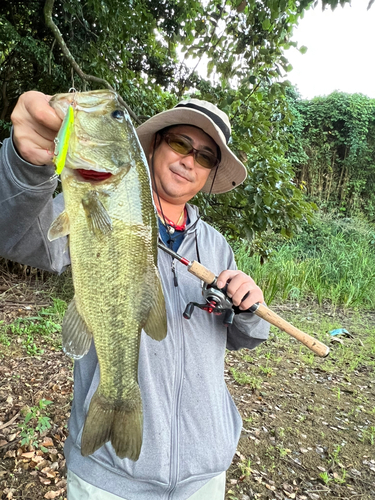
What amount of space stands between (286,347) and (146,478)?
14.7 ft

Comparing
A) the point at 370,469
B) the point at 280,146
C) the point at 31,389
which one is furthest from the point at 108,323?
the point at 280,146

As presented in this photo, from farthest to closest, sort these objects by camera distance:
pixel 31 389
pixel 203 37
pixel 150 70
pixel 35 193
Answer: pixel 150 70, pixel 203 37, pixel 31 389, pixel 35 193

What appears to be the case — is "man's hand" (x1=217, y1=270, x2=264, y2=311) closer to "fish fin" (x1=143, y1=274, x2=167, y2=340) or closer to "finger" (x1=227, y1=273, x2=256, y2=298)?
"finger" (x1=227, y1=273, x2=256, y2=298)

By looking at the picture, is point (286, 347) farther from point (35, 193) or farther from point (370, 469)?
point (35, 193)

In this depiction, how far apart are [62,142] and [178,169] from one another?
93 centimetres

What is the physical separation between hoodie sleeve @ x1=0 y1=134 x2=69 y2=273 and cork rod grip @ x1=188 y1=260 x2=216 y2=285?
622mm

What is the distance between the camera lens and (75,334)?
1.31 m

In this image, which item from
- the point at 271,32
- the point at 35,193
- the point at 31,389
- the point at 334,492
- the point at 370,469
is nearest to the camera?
the point at 35,193

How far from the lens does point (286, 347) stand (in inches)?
223

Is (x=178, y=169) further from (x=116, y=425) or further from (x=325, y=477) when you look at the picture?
(x=325, y=477)

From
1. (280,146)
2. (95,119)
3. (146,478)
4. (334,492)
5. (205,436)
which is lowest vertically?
(334,492)

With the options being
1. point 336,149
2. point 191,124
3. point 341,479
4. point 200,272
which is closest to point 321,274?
point 341,479

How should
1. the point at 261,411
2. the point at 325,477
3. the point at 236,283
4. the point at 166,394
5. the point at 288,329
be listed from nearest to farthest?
1. the point at 166,394
2. the point at 236,283
3. the point at 288,329
4. the point at 325,477
5. the point at 261,411

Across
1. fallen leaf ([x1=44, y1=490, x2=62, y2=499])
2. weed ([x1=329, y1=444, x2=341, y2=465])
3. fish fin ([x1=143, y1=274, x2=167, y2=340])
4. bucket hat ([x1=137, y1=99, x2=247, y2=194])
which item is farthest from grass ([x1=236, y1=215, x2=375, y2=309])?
fish fin ([x1=143, y1=274, x2=167, y2=340])
